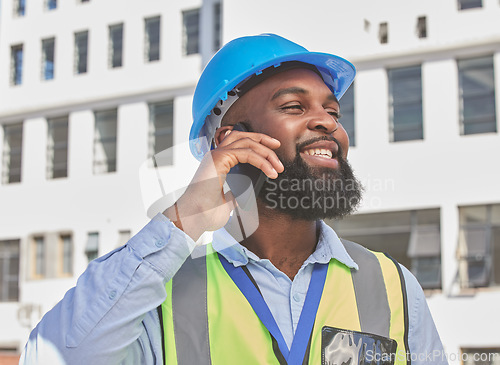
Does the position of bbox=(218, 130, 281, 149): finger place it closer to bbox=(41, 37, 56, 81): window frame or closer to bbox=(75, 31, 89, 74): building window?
bbox=(75, 31, 89, 74): building window

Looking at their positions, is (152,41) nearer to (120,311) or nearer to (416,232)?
(416,232)

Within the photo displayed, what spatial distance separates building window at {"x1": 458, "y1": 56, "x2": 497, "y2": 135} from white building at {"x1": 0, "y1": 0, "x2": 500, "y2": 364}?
3 cm

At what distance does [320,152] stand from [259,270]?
0.50m

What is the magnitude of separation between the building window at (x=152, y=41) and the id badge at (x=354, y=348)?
20.0 m

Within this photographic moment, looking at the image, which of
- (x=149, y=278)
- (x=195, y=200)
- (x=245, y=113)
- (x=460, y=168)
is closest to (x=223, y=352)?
(x=149, y=278)

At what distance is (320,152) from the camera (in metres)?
2.57

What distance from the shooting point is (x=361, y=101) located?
17703 millimetres

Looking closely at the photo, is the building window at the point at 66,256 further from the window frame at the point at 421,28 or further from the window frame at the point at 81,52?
the window frame at the point at 421,28

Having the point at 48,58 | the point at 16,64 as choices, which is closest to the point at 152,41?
the point at 48,58

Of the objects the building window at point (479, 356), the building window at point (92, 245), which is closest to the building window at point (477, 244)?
the building window at point (479, 356)

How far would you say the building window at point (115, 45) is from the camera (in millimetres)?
22234

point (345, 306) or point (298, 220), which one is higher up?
point (298, 220)

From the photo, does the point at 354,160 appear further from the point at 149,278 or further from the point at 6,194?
the point at 149,278

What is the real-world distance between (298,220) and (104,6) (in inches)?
840
